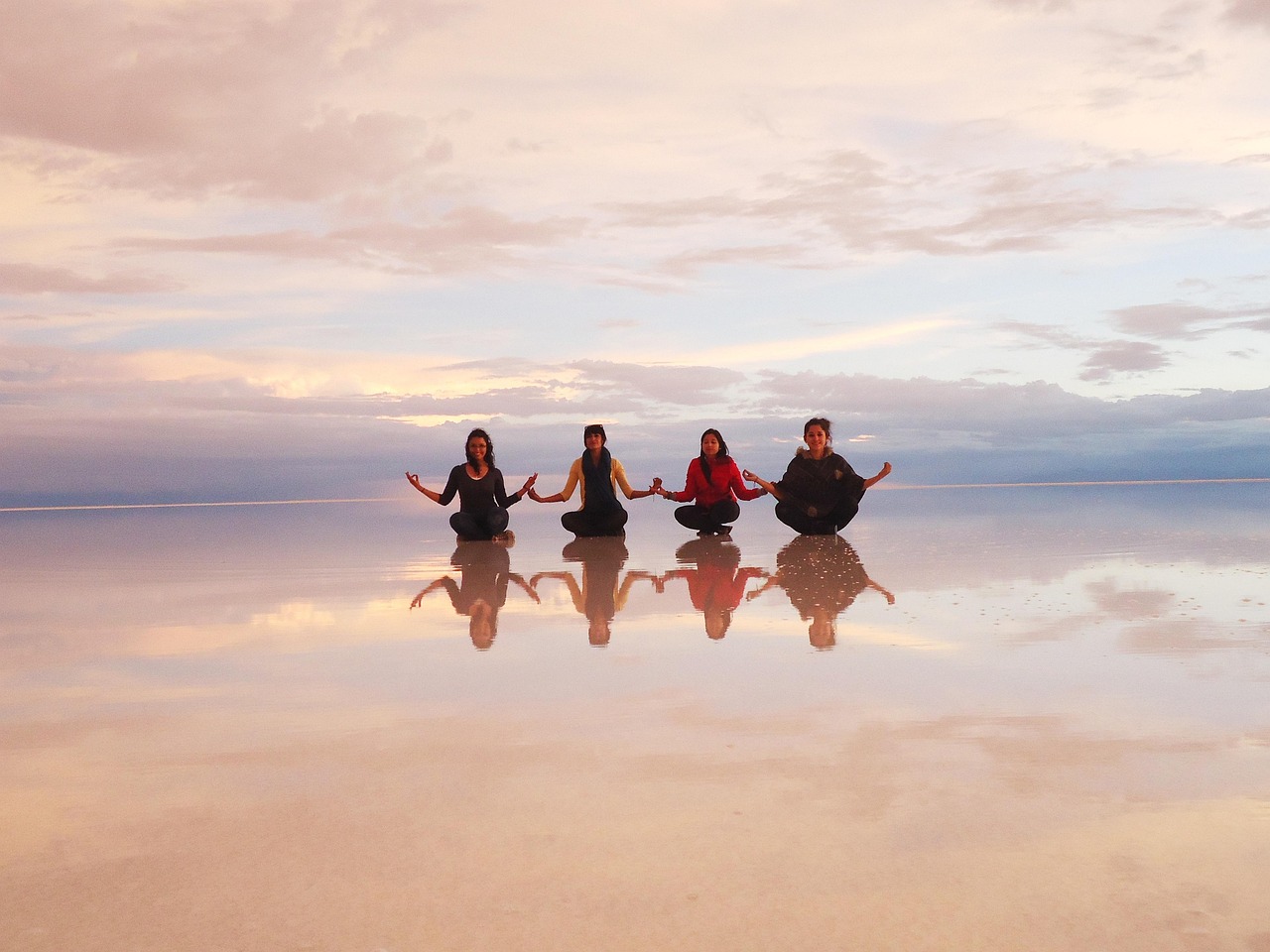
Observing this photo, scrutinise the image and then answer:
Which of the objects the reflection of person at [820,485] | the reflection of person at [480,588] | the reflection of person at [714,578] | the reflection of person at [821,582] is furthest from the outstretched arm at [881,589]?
the reflection of person at [820,485]

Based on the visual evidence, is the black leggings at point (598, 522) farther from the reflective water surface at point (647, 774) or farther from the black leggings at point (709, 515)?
the reflective water surface at point (647, 774)

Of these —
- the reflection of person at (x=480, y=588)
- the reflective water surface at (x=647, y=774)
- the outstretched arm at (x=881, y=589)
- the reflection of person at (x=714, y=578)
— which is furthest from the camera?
the outstretched arm at (x=881, y=589)

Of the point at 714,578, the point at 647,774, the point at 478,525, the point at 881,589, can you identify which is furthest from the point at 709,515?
the point at 647,774

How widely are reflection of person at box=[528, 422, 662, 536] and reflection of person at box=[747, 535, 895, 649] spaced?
2737 millimetres

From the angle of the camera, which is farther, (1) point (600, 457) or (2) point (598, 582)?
(1) point (600, 457)

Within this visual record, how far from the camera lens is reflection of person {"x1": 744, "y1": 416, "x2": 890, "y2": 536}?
1353cm

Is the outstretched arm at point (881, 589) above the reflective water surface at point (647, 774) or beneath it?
above

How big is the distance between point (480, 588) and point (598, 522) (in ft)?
19.8

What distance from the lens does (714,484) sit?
14.2 metres

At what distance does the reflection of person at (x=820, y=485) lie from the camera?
13.5 meters

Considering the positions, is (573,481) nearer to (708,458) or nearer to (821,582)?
(708,458)

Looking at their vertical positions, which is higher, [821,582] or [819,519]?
[819,519]

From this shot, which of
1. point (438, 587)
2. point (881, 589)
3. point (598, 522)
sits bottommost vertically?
point (438, 587)

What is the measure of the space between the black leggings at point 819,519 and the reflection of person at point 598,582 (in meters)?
2.27
